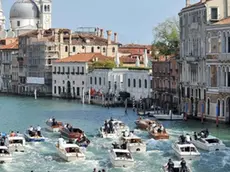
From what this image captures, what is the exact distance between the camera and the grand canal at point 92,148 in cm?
2903

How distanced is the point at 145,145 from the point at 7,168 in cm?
673

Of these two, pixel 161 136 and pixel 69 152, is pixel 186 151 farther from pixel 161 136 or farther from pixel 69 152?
pixel 161 136

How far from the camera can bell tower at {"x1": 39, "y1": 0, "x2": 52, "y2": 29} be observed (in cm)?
11500

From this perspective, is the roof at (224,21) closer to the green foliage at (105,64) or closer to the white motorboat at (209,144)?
the white motorboat at (209,144)

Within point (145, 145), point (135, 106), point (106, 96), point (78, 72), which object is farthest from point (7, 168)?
point (78, 72)

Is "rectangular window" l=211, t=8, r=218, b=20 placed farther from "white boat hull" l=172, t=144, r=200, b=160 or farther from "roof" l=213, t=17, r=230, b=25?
"white boat hull" l=172, t=144, r=200, b=160

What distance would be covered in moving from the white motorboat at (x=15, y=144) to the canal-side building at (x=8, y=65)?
56.8 m

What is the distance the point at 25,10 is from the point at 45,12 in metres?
3.09

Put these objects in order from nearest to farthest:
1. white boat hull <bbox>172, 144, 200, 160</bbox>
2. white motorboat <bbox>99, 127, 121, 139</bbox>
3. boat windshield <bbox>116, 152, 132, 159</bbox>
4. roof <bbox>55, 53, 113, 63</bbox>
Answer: boat windshield <bbox>116, 152, 132, 159</bbox>
white boat hull <bbox>172, 144, 200, 160</bbox>
white motorboat <bbox>99, 127, 121, 139</bbox>
roof <bbox>55, 53, 113, 63</bbox>

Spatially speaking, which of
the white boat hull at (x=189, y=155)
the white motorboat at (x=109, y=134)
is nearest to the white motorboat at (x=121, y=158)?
the white boat hull at (x=189, y=155)

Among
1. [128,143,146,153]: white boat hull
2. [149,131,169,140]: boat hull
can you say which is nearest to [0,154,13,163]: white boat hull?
[128,143,146,153]: white boat hull

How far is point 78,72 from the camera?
2933 inches

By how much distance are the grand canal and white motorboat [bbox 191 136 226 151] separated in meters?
0.50

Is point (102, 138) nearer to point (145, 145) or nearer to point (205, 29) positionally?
point (145, 145)
